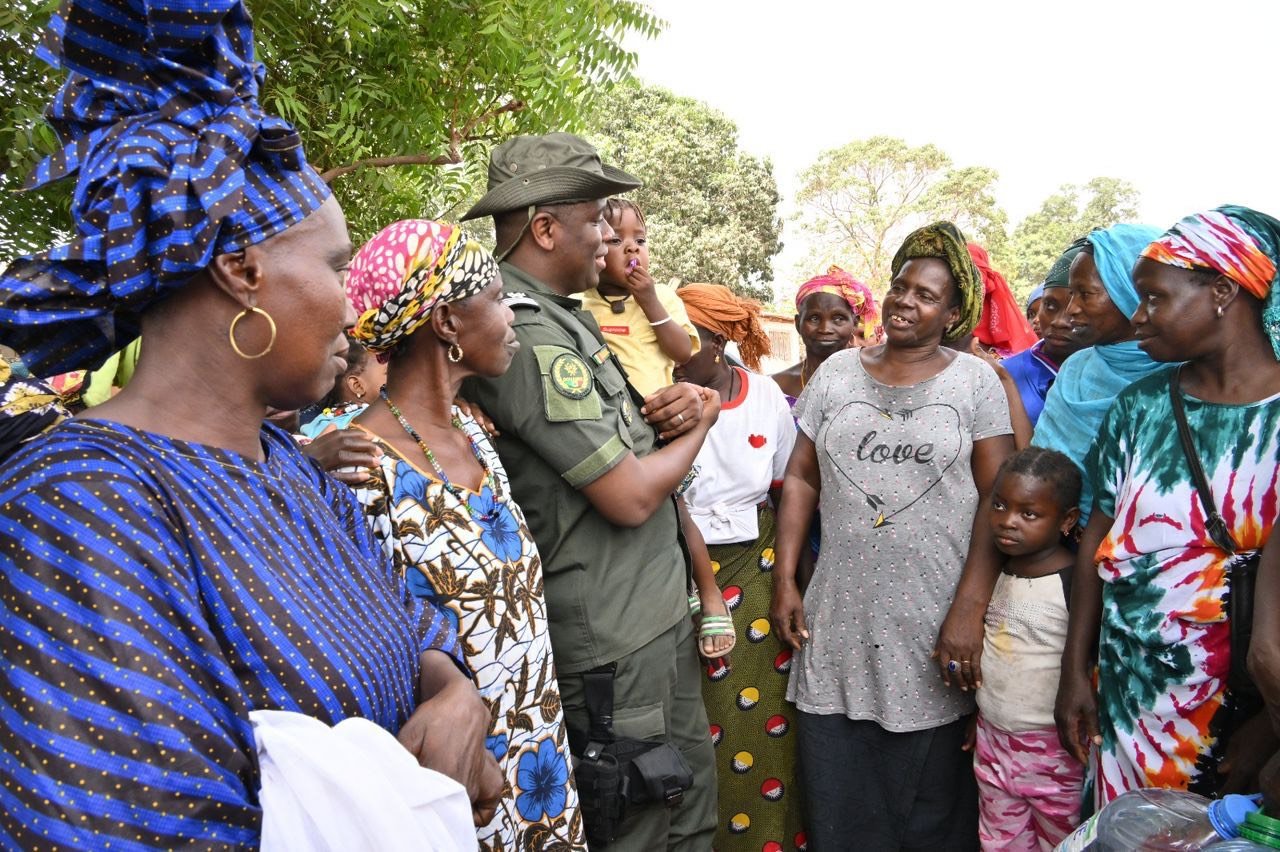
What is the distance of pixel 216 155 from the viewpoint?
47.7 inches

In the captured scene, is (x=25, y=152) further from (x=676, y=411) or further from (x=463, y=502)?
(x=676, y=411)

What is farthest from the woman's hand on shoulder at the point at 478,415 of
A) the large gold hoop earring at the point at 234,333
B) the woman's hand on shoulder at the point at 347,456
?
the large gold hoop earring at the point at 234,333

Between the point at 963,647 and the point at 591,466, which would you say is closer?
the point at 591,466

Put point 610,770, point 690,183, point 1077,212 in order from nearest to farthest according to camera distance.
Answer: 1. point 610,770
2. point 690,183
3. point 1077,212

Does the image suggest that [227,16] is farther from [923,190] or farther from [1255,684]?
[923,190]

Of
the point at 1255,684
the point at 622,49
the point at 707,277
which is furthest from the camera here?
the point at 707,277

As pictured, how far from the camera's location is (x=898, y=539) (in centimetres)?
317

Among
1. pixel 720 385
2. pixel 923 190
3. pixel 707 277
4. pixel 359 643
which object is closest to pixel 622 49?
pixel 720 385

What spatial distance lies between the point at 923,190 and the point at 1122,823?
3052 cm

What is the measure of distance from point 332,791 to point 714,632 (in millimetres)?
2311

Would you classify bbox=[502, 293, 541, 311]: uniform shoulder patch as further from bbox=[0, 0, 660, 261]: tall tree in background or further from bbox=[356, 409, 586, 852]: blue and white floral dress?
bbox=[0, 0, 660, 261]: tall tree in background

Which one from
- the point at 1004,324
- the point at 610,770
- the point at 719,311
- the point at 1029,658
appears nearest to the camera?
the point at 610,770

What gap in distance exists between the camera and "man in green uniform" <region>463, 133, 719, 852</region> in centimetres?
237

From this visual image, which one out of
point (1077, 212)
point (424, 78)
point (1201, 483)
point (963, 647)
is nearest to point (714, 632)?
point (963, 647)
